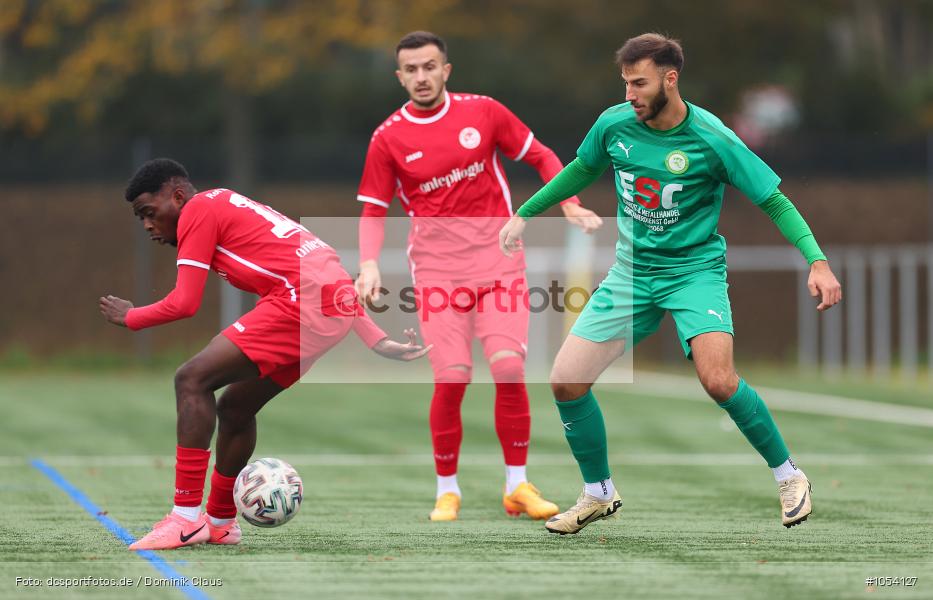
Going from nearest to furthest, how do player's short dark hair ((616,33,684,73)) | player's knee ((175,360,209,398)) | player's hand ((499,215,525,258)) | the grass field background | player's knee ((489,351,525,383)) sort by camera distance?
1. the grass field background
2. player's knee ((175,360,209,398))
3. player's short dark hair ((616,33,684,73))
4. player's hand ((499,215,525,258))
5. player's knee ((489,351,525,383))

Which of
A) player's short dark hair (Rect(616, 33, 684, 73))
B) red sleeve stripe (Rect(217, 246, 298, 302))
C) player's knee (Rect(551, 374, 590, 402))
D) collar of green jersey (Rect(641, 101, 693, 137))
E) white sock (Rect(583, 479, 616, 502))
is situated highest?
player's short dark hair (Rect(616, 33, 684, 73))

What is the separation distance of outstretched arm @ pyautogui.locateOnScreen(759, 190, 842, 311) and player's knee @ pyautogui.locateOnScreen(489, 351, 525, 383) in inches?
68.2

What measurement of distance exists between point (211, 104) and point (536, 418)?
41.5 feet

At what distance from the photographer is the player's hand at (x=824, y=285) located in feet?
Answer: 20.8

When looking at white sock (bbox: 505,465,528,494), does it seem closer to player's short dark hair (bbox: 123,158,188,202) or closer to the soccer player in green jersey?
the soccer player in green jersey

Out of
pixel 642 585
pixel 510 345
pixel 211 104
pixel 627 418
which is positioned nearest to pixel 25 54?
pixel 211 104

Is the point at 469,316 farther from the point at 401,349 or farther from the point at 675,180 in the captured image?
the point at 675,180

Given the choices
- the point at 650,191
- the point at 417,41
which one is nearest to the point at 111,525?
the point at 417,41

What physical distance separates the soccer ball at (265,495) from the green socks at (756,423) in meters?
2.00

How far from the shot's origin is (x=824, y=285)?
20.9 ft

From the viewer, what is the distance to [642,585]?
18.5 feet

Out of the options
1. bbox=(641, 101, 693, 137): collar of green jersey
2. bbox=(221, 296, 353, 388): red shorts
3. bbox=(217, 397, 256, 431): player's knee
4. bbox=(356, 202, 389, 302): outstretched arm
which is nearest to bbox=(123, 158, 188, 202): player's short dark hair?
bbox=(221, 296, 353, 388): red shorts

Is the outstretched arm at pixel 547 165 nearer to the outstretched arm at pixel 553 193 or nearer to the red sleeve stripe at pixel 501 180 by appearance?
the red sleeve stripe at pixel 501 180

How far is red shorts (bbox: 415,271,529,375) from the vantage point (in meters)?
8.02
